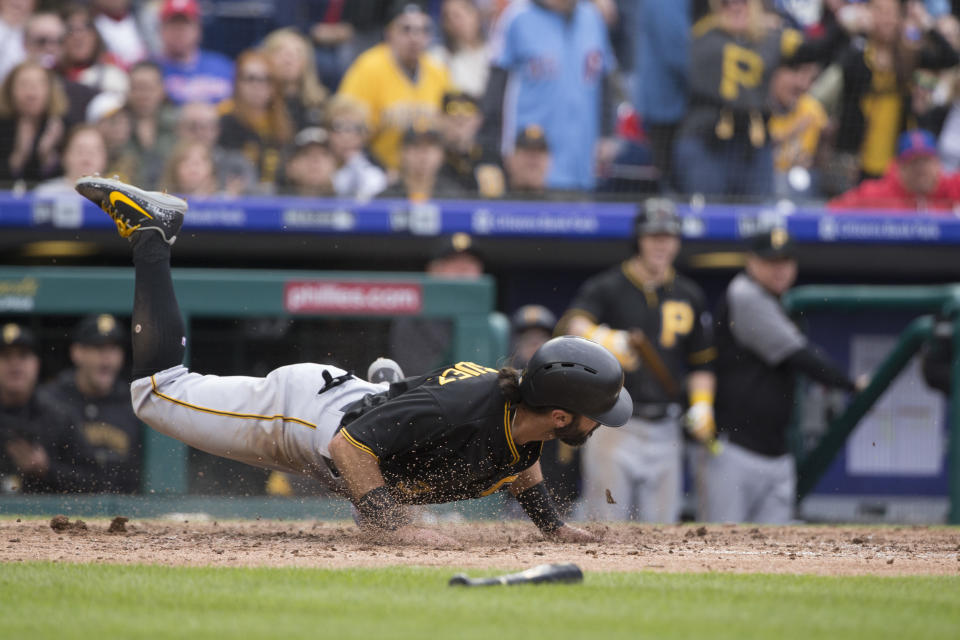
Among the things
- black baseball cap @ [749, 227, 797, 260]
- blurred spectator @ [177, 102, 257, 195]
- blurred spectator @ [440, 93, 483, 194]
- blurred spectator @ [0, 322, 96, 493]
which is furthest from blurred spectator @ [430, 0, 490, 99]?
blurred spectator @ [0, 322, 96, 493]

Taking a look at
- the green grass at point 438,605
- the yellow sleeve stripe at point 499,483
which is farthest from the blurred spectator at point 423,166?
the green grass at point 438,605

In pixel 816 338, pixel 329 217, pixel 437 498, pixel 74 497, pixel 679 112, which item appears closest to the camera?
pixel 437 498

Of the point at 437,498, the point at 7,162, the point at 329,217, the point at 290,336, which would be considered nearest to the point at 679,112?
the point at 329,217

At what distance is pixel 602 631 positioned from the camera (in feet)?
10.4

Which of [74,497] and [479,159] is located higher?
[479,159]

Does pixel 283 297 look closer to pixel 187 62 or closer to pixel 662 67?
pixel 187 62

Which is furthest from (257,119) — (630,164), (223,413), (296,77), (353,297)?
(223,413)

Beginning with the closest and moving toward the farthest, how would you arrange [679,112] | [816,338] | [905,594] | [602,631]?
[602,631] < [905,594] < [816,338] < [679,112]

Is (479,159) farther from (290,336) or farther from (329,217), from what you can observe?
(290,336)

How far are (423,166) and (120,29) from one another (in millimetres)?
2599

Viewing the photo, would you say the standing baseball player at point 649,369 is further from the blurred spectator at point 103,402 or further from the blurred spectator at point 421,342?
the blurred spectator at point 103,402

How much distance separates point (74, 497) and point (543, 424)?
314cm

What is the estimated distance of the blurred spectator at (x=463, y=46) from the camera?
9.70 metres

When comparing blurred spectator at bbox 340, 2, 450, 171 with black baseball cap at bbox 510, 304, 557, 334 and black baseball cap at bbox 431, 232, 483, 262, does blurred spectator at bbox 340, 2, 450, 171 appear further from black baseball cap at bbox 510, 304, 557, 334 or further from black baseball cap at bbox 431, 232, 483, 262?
black baseball cap at bbox 510, 304, 557, 334
